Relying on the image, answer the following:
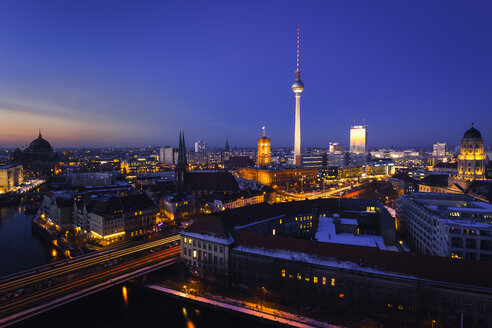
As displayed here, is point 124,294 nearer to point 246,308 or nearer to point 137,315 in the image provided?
point 137,315

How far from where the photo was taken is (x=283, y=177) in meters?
143

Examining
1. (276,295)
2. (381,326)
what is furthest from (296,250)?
(381,326)

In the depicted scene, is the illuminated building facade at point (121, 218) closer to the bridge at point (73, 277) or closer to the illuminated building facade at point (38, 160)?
the bridge at point (73, 277)

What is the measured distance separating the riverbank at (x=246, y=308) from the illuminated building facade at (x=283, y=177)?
325 ft

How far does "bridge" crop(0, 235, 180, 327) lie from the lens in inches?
1300

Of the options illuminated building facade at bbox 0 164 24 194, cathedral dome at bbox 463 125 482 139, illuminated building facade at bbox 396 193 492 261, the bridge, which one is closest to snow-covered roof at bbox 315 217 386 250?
illuminated building facade at bbox 396 193 492 261

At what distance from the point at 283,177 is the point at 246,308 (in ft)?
362

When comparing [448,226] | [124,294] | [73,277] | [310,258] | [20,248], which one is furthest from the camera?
[20,248]

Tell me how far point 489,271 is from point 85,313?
4928 cm

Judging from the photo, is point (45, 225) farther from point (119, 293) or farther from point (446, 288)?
point (446, 288)

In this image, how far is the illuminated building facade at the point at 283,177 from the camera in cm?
14030

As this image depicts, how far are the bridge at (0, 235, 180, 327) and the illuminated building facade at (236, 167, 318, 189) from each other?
9127 cm

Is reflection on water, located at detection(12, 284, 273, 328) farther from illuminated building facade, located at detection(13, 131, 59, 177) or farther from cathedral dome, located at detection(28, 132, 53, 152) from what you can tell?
cathedral dome, located at detection(28, 132, 53, 152)

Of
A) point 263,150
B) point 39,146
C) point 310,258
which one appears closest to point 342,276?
point 310,258
